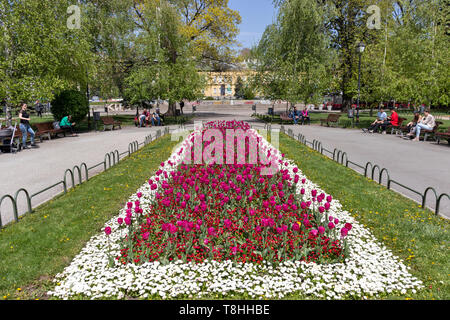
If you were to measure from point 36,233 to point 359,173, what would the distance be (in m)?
8.66

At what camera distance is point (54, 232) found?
5824mm

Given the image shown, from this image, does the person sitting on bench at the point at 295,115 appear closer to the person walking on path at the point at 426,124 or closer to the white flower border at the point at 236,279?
the person walking on path at the point at 426,124

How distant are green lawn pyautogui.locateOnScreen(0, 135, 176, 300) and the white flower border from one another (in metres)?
0.32

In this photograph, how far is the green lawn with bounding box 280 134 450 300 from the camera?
14.8 ft

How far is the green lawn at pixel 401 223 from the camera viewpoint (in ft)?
14.8

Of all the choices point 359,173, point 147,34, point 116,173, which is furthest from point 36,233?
point 147,34

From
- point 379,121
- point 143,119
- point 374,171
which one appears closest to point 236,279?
point 374,171

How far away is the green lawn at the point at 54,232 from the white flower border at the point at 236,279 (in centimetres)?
32

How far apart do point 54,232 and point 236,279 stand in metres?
3.56

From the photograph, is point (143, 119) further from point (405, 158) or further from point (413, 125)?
point (405, 158)

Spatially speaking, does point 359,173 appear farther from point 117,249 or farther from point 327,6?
point 327,6

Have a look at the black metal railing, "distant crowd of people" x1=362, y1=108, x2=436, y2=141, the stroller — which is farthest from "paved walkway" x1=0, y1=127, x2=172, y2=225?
"distant crowd of people" x1=362, y1=108, x2=436, y2=141

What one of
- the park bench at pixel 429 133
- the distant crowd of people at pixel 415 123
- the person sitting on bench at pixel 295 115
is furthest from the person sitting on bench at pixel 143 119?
the park bench at pixel 429 133

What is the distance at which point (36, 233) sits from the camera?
5.74 m
